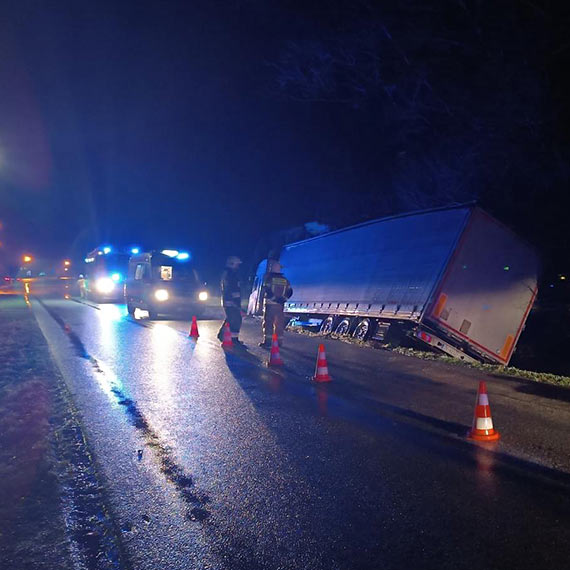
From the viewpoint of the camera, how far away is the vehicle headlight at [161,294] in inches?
733

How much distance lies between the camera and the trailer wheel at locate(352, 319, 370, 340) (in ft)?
43.0

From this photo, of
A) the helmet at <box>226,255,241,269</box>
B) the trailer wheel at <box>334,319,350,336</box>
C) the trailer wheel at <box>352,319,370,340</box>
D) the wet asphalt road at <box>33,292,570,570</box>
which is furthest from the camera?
the trailer wheel at <box>334,319,350,336</box>

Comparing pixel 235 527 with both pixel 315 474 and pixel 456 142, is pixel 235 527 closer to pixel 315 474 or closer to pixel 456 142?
pixel 315 474

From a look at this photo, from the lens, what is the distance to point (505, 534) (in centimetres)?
317

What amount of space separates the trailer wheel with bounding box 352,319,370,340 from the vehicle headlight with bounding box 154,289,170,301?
320 inches

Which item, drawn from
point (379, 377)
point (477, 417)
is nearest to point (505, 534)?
point (477, 417)

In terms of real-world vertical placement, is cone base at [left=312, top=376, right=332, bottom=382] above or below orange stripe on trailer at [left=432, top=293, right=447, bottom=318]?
below

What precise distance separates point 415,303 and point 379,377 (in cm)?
322

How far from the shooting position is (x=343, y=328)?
1445 centimetres

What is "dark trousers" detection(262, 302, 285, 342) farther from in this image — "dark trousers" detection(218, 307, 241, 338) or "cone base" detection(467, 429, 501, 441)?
"cone base" detection(467, 429, 501, 441)

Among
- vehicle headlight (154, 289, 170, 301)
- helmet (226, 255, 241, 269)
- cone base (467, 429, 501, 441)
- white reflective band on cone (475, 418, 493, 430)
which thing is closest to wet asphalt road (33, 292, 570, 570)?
cone base (467, 429, 501, 441)

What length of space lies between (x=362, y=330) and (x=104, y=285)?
20.4 meters

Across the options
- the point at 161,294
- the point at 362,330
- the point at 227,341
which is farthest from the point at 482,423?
the point at 161,294

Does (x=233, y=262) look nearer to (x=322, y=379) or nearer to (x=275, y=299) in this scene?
(x=275, y=299)
